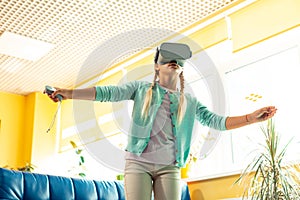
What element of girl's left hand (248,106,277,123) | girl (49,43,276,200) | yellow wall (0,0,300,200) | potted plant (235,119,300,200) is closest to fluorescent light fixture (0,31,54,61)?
yellow wall (0,0,300,200)

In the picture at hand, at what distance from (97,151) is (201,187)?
5.88 feet

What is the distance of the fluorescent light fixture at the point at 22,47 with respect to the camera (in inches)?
143

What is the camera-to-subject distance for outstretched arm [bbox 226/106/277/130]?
1.61 meters

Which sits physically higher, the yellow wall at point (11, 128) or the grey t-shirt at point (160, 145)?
the yellow wall at point (11, 128)

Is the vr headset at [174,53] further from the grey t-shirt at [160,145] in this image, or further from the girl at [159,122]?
the grey t-shirt at [160,145]

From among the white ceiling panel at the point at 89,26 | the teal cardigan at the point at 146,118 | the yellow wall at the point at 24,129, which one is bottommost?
the teal cardigan at the point at 146,118

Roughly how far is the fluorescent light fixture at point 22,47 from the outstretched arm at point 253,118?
2503mm

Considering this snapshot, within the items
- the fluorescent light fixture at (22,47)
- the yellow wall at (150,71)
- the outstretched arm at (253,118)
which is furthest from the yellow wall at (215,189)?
the fluorescent light fixture at (22,47)

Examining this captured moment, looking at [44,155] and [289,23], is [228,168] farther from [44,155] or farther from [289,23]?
[44,155]

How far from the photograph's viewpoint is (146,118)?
1522 millimetres

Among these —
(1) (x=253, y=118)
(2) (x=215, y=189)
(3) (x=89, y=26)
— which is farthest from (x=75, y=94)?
(3) (x=89, y=26)

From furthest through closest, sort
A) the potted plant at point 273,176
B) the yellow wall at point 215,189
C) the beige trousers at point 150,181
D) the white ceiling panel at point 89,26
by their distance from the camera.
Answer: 1. the white ceiling panel at point 89,26
2. the yellow wall at point 215,189
3. the potted plant at point 273,176
4. the beige trousers at point 150,181

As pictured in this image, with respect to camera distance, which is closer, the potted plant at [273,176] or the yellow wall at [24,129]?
the potted plant at [273,176]

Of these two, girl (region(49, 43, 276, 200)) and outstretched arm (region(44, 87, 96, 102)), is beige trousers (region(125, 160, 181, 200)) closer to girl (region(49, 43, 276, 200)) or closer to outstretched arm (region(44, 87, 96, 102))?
A: girl (region(49, 43, 276, 200))
